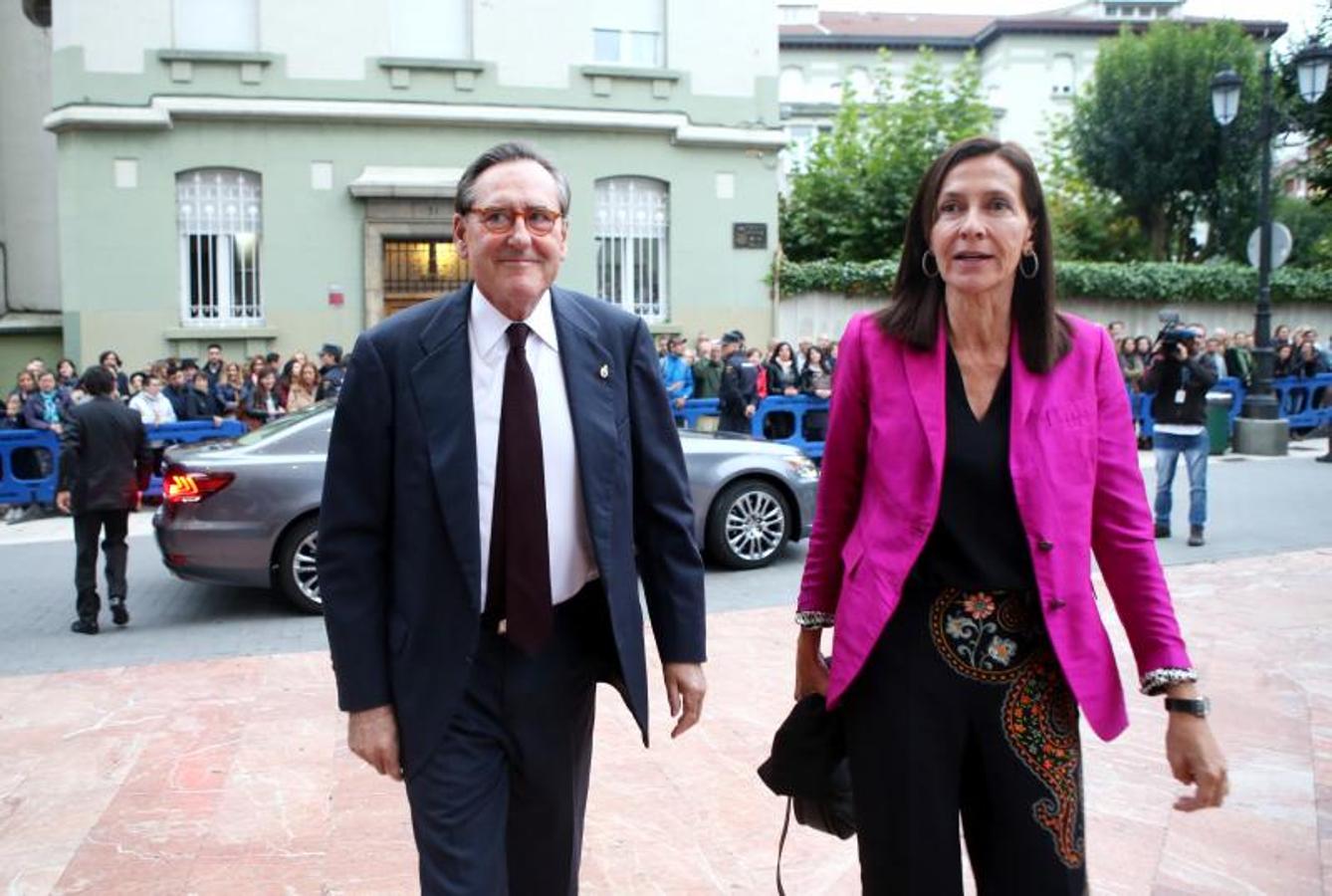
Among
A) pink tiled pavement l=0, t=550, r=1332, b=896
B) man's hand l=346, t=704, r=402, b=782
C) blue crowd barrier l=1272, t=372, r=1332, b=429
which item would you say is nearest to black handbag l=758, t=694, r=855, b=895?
man's hand l=346, t=704, r=402, b=782

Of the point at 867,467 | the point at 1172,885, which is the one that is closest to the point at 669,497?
the point at 867,467

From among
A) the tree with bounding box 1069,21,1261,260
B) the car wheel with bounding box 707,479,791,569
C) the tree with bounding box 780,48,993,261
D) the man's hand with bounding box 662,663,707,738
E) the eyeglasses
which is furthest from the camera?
the tree with bounding box 1069,21,1261,260

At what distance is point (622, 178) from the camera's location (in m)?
19.8

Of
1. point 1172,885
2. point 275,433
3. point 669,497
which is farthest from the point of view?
point 275,433

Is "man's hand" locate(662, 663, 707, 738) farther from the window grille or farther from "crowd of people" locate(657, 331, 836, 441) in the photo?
the window grille

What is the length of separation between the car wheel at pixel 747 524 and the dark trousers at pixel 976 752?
7199 mm

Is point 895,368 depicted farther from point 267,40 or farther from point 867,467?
point 267,40

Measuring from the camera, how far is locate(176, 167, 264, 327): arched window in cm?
1800

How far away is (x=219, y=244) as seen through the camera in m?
18.1

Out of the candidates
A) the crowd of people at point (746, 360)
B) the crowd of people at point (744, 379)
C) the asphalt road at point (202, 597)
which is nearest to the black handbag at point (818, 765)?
the asphalt road at point (202, 597)

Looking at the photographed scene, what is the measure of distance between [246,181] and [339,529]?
1693cm

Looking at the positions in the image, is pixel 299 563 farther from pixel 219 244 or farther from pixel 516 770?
pixel 219 244

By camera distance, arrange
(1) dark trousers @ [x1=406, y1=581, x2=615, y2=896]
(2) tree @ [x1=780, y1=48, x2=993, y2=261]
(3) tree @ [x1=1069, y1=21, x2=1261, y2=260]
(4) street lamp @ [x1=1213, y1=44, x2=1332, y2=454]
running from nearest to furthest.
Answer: (1) dark trousers @ [x1=406, y1=581, x2=615, y2=896], (4) street lamp @ [x1=1213, y1=44, x2=1332, y2=454], (2) tree @ [x1=780, y1=48, x2=993, y2=261], (3) tree @ [x1=1069, y1=21, x2=1261, y2=260]

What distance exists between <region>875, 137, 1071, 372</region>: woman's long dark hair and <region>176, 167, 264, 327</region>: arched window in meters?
17.0
